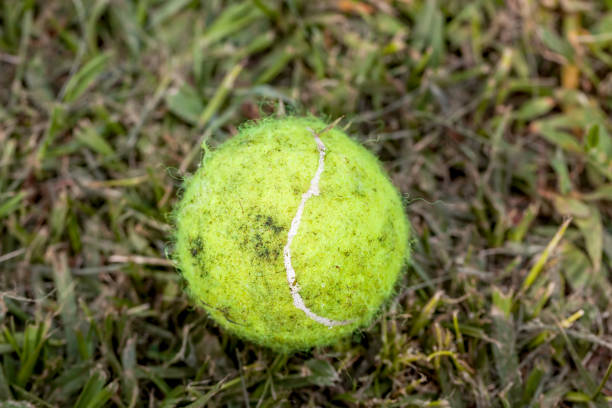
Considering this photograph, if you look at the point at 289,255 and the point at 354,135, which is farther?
the point at 354,135

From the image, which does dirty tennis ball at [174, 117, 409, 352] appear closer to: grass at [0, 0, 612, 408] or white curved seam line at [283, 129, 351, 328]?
white curved seam line at [283, 129, 351, 328]

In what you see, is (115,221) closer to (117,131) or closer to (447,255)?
(117,131)

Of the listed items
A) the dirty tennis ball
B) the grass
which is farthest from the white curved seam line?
the grass

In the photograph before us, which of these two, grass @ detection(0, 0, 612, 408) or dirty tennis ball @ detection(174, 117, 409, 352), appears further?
grass @ detection(0, 0, 612, 408)

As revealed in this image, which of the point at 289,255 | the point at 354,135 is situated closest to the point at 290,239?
the point at 289,255

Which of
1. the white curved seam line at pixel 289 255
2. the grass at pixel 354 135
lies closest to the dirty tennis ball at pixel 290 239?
the white curved seam line at pixel 289 255

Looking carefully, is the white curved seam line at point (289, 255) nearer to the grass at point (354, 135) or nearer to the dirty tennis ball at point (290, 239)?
the dirty tennis ball at point (290, 239)

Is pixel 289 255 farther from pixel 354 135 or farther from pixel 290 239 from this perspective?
pixel 354 135
